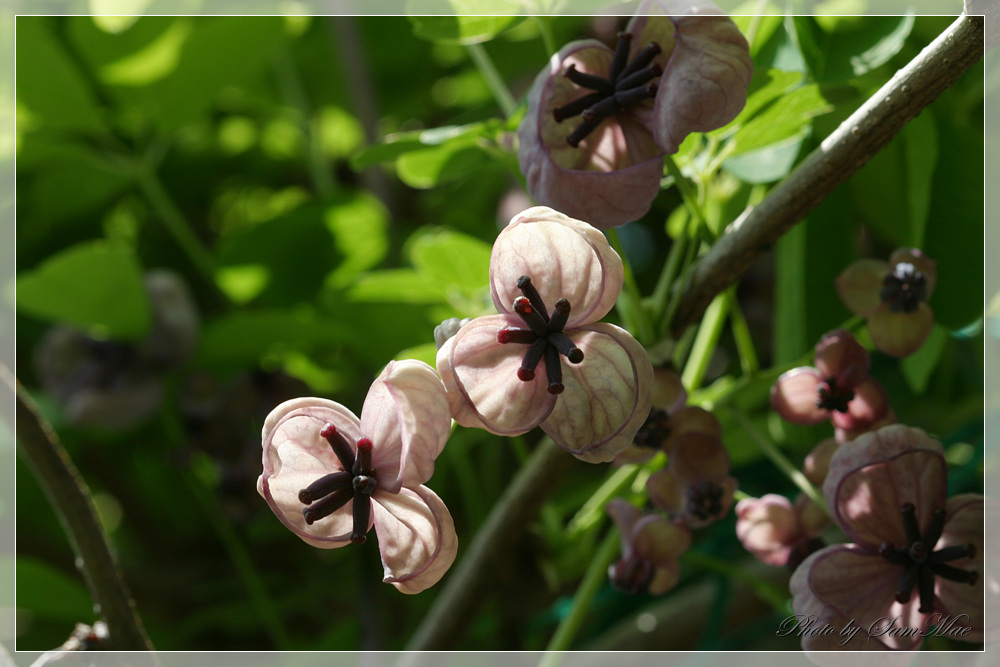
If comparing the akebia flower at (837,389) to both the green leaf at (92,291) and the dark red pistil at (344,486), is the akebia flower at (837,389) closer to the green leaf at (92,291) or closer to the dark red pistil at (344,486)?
the dark red pistil at (344,486)

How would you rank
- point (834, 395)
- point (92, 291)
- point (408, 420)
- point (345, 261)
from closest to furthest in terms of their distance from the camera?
point (408, 420) → point (834, 395) → point (92, 291) → point (345, 261)

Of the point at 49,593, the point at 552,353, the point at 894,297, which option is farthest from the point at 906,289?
the point at 49,593

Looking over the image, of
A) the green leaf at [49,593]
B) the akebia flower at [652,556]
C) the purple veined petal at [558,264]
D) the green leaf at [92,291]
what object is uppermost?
the green leaf at [92,291]

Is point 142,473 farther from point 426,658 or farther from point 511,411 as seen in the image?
point 511,411

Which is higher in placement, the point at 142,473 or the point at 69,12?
the point at 69,12

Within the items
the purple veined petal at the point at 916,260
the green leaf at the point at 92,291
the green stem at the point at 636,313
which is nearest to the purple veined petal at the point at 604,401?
the green stem at the point at 636,313

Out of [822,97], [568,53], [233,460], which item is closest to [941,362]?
[822,97]

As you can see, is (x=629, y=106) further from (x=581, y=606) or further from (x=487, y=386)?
(x=581, y=606)

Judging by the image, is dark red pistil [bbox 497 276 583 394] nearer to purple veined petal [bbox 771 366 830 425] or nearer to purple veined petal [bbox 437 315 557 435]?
purple veined petal [bbox 437 315 557 435]
